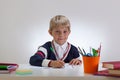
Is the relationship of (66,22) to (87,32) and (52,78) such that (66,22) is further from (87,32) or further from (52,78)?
(87,32)

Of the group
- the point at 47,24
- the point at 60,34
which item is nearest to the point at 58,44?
the point at 60,34

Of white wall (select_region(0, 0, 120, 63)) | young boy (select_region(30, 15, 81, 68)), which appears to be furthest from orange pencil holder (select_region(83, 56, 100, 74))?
white wall (select_region(0, 0, 120, 63))

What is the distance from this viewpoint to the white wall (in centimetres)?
224

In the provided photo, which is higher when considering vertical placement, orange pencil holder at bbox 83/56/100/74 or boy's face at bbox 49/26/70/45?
boy's face at bbox 49/26/70/45

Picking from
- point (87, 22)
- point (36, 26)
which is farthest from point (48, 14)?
point (87, 22)

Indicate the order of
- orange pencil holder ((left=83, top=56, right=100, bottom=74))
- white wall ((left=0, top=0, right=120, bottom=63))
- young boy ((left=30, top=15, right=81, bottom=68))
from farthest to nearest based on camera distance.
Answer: white wall ((left=0, top=0, right=120, bottom=63)), young boy ((left=30, top=15, right=81, bottom=68)), orange pencil holder ((left=83, top=56, right=100, bottom=74))

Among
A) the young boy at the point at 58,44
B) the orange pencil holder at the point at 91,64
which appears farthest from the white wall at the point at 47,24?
the orange pencil holder at the point at 91,64

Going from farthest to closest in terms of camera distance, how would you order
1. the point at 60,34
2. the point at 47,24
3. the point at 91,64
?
the point at 47,24 < the point at 60,34 < the point at 91,64

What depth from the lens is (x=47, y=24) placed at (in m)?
2.25

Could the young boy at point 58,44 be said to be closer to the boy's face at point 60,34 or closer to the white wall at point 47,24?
the boy's face at point 60,34

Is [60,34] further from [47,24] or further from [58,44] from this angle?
[47,24]

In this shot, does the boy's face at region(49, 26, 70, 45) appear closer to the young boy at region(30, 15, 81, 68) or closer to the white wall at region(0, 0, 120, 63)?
the young boy at region(30, 15, 81, 68)

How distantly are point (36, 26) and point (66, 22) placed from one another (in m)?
0.82

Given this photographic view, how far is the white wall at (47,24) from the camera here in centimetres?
224
